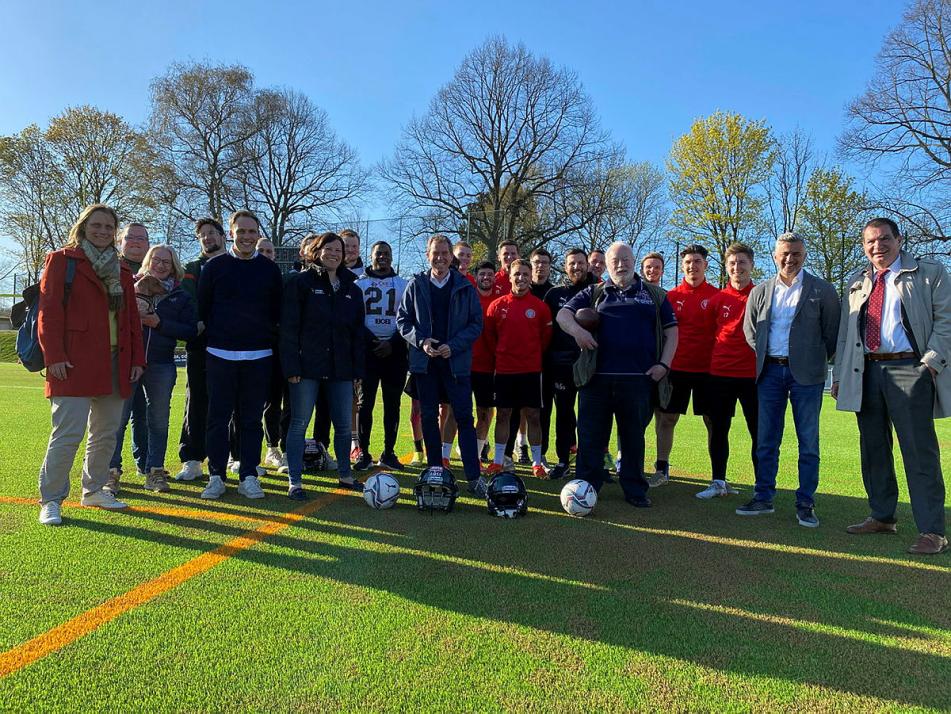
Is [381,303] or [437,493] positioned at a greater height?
[381,303]

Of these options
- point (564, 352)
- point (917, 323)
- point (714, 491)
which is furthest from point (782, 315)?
point (564, 352)

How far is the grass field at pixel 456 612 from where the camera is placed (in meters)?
2.34

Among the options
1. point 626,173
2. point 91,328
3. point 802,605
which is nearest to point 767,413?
point 802,605

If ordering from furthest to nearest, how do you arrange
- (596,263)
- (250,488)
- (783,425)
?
(596,263) < (250,488) < (783,425)

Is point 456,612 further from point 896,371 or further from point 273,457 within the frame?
point 273,457

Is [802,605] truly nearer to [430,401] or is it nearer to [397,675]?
[397,675]

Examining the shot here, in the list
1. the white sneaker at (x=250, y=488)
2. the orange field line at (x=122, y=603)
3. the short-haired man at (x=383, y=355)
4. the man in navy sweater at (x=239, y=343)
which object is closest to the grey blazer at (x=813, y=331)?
the short-haired man at (x=383, y=355)

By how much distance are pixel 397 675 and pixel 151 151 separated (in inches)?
1517

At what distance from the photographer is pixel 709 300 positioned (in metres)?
6.07

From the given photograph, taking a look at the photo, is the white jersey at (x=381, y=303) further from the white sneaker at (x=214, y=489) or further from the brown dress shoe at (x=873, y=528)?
the brown dress shoe at (x=873, y=528)

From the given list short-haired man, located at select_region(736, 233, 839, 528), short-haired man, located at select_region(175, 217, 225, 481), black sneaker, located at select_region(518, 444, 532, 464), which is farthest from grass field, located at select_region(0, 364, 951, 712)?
black sneaker, located at select_region(518, 444, 532, 464)

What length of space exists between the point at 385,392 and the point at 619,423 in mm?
2506

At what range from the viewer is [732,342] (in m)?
5.68

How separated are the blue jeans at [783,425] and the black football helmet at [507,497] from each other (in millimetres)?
2017
